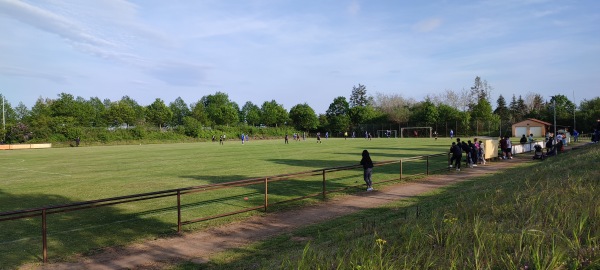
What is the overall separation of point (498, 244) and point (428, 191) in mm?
10848

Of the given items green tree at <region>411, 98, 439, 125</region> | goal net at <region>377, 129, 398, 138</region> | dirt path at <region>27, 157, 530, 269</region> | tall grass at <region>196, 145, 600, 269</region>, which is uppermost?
green tree at <region>411, 98, 439, 125</region>

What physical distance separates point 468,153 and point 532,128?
62.0m

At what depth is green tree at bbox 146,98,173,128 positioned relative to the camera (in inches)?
4259

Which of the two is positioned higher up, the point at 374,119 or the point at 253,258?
the point at 374,119

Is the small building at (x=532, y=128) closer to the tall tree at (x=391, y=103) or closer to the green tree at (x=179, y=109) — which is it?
the tall tree at (x=391, y=103)

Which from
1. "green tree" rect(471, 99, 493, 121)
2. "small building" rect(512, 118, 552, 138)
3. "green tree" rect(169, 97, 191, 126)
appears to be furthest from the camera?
"green tree" rect(169, 97, 191, 126)

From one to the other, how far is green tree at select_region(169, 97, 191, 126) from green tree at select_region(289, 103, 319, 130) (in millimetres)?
48242

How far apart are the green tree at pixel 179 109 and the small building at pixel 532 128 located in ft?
357

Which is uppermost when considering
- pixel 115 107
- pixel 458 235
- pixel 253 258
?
pixel 115 107

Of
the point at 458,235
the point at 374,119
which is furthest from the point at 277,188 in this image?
the point at 374,119

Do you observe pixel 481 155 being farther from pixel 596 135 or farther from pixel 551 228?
pixel 551 228

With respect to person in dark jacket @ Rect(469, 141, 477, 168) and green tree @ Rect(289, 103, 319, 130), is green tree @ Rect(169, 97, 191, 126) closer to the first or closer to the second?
green tree @ Rect(289, 103, 319, 130)

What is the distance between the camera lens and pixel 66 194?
14914 millimetres

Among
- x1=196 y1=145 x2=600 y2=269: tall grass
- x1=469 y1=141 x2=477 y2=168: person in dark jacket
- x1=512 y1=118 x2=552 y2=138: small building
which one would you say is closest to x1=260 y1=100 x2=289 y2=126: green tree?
x1=512 y1=118 x2=552 y2=138: small building
